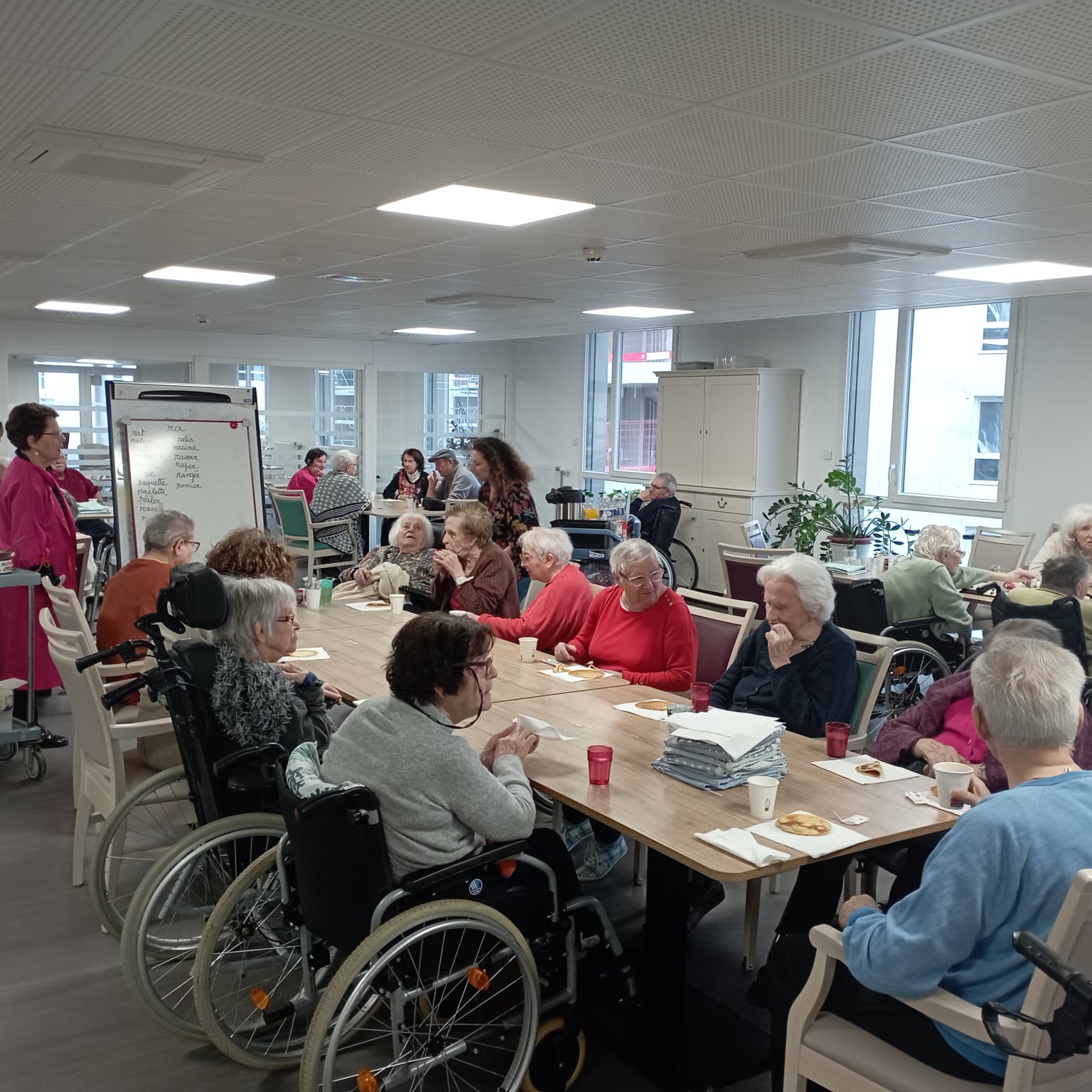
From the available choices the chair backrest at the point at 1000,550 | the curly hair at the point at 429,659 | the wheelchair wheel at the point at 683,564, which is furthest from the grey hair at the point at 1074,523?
the wheelchair wheel at the point at 683,564

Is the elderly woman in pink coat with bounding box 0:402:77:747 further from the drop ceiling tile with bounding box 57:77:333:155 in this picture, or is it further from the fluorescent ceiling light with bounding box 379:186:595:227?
the drop ceiling tile with bounding box 57:77:333:155

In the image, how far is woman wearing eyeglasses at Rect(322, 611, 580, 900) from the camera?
235 cm

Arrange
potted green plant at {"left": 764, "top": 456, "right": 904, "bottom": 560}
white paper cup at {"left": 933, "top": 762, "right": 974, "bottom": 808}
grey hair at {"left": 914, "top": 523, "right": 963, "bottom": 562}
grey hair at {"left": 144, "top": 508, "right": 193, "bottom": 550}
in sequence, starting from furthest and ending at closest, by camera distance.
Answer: potted green plant at {"left": 764, "top": 456, "right": 904, "bottom": 560} → grey hair at {"left": 914, "top": 523, "right": 963, "bottom": 562} → grey hair at {"left": 144, "top": 508, "right": 193, "bottom": 550} → white paper cup at {"left": 933, "top": 762, "right": 974, "bottom": 808}

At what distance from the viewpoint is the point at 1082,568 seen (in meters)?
4.89

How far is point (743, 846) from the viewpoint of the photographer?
7.53 feet

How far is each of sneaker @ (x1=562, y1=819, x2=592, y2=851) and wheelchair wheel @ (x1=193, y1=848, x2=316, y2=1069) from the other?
1001 mm

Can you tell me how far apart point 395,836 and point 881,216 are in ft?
11.1

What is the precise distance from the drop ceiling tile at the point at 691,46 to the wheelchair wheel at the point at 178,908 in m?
2.02

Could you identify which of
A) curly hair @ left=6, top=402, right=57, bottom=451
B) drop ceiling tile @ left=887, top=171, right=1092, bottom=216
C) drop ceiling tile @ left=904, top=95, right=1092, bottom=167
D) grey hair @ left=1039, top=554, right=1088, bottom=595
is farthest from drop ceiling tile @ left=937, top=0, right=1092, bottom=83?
curly hair @ left=6, top=402, right=57, bottom=451

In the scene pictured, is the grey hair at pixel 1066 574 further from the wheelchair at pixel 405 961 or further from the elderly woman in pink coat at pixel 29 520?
the elderly woman in pink coat at pixel 29 520

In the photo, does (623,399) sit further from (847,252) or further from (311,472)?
(847,252)

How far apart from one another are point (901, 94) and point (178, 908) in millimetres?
2981

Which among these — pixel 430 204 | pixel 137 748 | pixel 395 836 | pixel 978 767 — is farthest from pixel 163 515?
pixel 978 767

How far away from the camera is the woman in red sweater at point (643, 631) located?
159 inches
